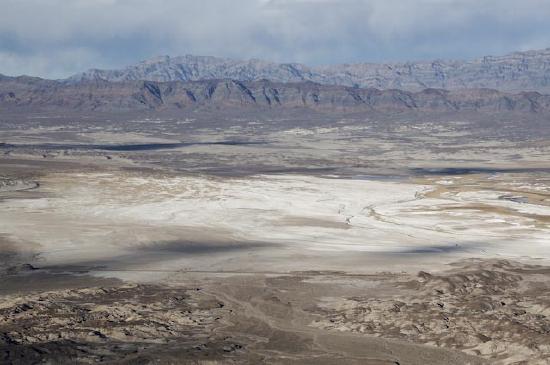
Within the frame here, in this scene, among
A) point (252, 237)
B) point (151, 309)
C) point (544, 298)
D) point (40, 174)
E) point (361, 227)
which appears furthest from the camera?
point (40, 174)

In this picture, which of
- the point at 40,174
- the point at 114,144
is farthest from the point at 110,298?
the point at 114,144

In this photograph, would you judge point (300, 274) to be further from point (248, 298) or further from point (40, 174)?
point (40, 174)

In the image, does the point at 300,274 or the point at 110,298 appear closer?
the point at 110,298

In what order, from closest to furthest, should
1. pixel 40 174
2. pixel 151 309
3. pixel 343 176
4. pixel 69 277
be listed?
pixel 151 309 < pixel 69 277 < pixel 40 174 < pixel 343 176

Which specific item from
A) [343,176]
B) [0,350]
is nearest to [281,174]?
[343,176]

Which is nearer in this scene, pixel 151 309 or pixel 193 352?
pixel 193 352

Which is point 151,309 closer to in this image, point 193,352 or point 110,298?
point 110,298
